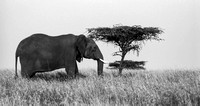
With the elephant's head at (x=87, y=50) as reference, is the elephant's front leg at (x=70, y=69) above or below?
below

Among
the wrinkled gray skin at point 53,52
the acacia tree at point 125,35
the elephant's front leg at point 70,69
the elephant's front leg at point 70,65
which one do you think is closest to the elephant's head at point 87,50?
the wrinkled gray skin at point 53,52

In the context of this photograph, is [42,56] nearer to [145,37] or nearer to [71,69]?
[71,69]

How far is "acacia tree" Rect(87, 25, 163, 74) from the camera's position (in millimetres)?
18516

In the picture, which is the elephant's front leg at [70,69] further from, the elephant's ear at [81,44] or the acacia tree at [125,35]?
the acacia tree at [125,35]

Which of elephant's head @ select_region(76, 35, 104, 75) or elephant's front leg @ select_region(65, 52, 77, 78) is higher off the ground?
elephant's head @ select_region(76, 35, 104, 75)

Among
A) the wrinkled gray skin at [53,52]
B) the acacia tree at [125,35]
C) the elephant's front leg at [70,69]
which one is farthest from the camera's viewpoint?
the acacia tree at [125,35]

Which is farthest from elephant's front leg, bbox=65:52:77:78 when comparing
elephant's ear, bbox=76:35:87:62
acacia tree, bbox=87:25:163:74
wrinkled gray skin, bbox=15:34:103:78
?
acacia tree, bbox=87:25:163:74

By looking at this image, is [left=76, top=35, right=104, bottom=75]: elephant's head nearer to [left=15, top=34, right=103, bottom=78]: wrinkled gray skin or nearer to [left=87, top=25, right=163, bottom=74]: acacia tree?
[left=15, top=34, right=103, bottom=78]: wrinkled gray skin

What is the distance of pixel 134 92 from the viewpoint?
6.33 metres

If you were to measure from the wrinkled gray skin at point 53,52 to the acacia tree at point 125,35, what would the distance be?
6923 millimetres

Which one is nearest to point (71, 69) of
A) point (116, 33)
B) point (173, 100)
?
point (173, 100)

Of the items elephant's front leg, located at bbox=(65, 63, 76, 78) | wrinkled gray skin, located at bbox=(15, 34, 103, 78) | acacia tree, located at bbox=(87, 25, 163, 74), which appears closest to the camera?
elephant's front leg, located at bbox=(65, 63, 76, 78)

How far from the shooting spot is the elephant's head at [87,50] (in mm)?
11374

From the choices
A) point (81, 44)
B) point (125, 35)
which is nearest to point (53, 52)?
point (81, 44)
